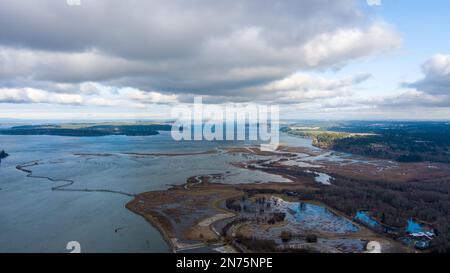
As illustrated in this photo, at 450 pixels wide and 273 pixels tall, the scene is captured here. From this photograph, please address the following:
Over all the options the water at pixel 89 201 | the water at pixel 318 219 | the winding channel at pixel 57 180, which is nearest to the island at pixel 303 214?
the water at pixel 318 219

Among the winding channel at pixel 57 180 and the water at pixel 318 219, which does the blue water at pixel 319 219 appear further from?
the winding channel at pixel 57 180

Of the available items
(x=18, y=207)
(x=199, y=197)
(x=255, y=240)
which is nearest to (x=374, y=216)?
(x=255, y=240)

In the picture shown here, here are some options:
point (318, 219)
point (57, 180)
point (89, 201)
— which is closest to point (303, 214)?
point (318, 219)

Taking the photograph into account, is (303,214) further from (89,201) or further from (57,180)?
(57,180)

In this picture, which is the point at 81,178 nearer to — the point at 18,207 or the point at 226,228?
the point at 18,207

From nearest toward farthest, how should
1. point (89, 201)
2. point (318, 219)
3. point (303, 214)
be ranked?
point (318, 219) < point (303, 214) < point (89, 201)

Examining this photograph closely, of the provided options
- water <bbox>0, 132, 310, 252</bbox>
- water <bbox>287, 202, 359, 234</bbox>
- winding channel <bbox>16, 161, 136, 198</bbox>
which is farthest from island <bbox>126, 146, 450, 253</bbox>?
winding channel <bbox>16, 161, 136, 198</bbox>

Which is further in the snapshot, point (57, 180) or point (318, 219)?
point (57, 180)

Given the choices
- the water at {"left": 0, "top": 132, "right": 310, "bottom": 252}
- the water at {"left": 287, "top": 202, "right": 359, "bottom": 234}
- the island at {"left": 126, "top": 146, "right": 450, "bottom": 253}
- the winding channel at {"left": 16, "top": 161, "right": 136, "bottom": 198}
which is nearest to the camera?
the island at {"left": 126, "top": 146, "right": 450, "bottom": 253}

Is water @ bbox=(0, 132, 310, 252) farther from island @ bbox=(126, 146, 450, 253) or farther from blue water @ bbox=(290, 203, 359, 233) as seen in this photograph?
blue water @ bbox=(290, 203, 359, 233)

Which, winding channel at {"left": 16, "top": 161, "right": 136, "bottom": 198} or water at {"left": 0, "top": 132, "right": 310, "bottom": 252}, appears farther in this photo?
winding channel at {"left": 16, "top": 161, "right": 136, "bottom": 198}
